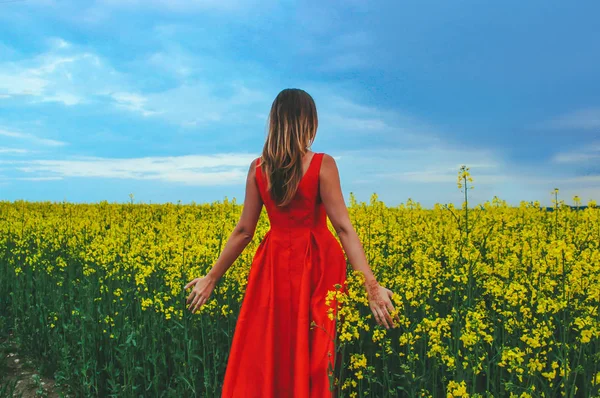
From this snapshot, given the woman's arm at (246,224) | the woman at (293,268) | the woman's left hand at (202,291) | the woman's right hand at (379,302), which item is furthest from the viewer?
the woman's left hand at (202,291)

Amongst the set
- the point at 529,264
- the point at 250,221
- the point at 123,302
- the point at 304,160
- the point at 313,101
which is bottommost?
the point at 123,302

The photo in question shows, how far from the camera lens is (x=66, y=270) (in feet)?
21.1

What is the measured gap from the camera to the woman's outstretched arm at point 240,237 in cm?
311

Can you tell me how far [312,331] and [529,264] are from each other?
2.36 metres

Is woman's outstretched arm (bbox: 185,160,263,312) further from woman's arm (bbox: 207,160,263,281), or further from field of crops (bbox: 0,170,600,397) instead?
field of crops (bbox: 0,170,600,397)

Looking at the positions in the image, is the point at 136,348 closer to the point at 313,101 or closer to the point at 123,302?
the point at 123,302

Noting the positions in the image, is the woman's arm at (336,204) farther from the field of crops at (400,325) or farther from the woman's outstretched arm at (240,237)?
the woman's outstretched arm at (240,237)

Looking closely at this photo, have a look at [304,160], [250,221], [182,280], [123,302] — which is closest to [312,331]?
[250,221]

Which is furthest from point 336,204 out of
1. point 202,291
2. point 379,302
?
point 202,291

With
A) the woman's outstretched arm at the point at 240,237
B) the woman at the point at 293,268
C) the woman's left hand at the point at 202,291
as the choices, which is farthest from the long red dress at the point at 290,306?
the woman's left hand at the point at 202,291

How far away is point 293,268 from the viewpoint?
294cm

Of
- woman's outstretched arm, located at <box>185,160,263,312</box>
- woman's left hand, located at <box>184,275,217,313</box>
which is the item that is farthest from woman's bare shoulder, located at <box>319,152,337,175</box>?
woman's left hand, located at <box>184,275,217,313</box>

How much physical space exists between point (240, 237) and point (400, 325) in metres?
1.34

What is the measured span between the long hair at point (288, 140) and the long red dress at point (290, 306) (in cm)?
7
